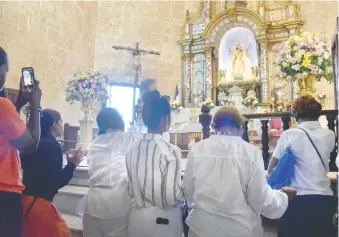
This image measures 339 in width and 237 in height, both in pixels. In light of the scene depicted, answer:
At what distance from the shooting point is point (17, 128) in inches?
56.7

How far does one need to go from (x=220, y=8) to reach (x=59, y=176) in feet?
29.4

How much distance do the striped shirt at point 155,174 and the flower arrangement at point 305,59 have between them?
7.64 ft

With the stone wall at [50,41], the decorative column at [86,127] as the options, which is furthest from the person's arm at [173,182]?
the stone wall at [50,41]

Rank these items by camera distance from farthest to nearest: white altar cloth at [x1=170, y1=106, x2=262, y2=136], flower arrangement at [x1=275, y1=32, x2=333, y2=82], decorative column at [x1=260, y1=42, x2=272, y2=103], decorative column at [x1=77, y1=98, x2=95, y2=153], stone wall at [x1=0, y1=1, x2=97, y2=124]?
decorative column at [x1=260, y1=42, x2=272, y2=103] → stone wall at [x1=0, y1=1, x2=97, y2=124] → white altar cloth at [x1=170, y1=106, x2=262, y2=136] → decorative column at [x1=77, y1=98, x2=95, y2=153] → flower arrangement at [x1=275, y1=32, x2=333, y2=82]

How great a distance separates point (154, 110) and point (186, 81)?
8171mm

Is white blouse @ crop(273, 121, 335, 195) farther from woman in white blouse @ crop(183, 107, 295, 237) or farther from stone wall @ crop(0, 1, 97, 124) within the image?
stone wall @ crop(0, 1, 97, 124)

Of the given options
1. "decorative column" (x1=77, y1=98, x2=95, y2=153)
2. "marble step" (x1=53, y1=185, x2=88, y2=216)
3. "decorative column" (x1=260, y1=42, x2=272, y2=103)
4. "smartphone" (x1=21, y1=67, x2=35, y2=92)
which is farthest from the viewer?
"decorative column" (x1=260, y1=42, x2=272, y2=103)

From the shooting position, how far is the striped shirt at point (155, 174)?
178 centimetres

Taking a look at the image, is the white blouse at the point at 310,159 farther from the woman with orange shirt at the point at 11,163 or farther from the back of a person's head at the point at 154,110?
the woman with orange shirt at the point at 11,163

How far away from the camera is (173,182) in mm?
1796

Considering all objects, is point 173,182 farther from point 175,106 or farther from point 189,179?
point 175,106

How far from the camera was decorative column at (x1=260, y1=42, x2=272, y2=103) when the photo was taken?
28.4 ft

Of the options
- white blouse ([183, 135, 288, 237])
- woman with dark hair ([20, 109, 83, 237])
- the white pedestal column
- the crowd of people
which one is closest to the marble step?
the crowd of people

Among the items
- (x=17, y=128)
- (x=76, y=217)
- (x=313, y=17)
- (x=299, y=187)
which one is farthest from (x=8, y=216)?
(x=313, y=17)
